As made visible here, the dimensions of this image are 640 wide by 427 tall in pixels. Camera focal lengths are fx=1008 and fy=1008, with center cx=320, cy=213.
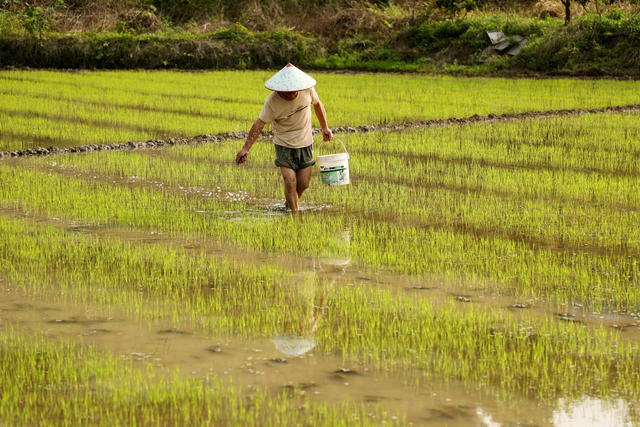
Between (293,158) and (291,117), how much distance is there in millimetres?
296

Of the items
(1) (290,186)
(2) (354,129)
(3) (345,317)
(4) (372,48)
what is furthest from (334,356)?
(4) (372,48)

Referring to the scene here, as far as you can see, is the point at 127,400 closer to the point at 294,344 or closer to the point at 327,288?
the point at 294,344

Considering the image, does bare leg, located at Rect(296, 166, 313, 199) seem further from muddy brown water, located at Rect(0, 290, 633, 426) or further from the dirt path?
the dirt path

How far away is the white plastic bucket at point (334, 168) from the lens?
7059 millimetres

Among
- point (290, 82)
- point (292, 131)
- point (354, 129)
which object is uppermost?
point (290, 82)

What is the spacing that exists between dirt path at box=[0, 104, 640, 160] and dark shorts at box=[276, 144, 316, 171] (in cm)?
408

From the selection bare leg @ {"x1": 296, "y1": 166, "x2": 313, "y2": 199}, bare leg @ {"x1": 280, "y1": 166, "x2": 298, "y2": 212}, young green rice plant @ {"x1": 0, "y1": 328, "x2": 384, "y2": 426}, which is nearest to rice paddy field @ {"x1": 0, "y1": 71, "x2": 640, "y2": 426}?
young green rice plant @ {"x1": 0, "y1": 328, "x2": 384, "y2": 426}

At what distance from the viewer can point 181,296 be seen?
5.05m

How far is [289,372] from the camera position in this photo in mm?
3971

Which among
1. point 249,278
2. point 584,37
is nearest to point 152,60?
point 584,37

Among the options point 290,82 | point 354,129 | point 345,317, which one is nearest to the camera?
point 345,317

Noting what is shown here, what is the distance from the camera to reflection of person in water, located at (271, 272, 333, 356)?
4.30 metres

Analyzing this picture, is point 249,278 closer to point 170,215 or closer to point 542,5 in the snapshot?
point 170,215

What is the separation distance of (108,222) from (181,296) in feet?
6.59
